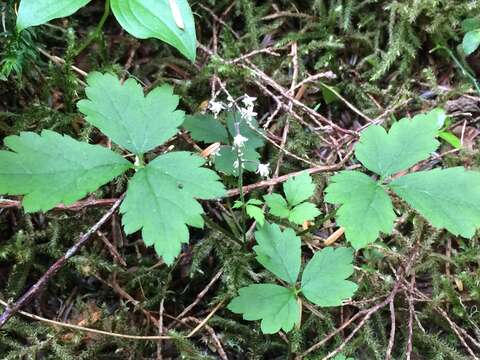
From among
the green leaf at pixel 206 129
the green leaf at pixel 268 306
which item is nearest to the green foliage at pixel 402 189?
the green leaf at pixel 268 306

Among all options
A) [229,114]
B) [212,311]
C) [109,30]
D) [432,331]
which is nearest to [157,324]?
[212,311]

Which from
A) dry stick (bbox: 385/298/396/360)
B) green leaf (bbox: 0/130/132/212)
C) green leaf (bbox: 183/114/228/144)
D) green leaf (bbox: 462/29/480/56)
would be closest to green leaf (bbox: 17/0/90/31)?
green leaf (bbox: 0/130/132/212)

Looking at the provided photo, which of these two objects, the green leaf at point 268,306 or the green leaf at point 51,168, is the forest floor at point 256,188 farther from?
the green leaf at point 51,168

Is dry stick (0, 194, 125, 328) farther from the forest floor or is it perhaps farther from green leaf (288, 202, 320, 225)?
green leaf (288, 202, 320, 225)

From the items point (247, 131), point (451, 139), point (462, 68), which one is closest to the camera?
point (247, 131)

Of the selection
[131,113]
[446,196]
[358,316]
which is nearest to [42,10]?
Answer: [131,113]

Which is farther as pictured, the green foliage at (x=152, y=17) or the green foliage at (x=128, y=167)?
the green foliage at (x=152, y=17)

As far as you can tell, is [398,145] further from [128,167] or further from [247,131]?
[128,167]
